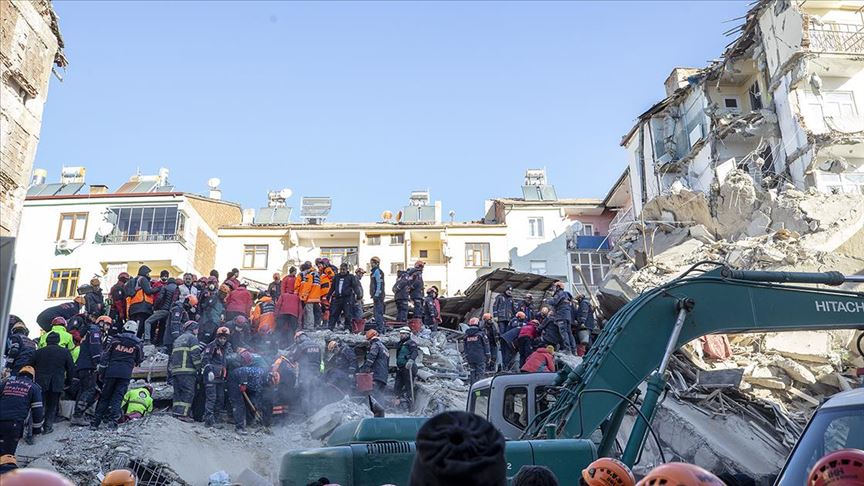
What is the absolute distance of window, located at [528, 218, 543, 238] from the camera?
43188mm

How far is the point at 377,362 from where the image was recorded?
15.9 m

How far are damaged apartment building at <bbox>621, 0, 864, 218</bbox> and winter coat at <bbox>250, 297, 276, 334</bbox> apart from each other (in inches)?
788

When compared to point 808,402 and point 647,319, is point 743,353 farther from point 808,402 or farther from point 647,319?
point 647,319

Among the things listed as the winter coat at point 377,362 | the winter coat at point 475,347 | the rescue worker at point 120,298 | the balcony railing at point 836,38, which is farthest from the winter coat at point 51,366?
the balcony railing at point 836,38

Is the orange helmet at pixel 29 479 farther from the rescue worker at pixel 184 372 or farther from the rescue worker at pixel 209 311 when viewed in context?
the rescue worker at pixel 209 311

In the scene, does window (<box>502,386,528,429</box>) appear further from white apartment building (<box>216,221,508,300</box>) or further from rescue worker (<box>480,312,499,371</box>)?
white apartment building (<box>216,221,508,300</box>)

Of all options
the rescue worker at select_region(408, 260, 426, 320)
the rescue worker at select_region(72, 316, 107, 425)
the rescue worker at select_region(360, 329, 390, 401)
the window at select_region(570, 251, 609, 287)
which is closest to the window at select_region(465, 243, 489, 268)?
the window at select_region(570, 251, 609, 287)

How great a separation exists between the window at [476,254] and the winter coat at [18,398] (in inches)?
1251

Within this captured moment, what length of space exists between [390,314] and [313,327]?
17.9 ft

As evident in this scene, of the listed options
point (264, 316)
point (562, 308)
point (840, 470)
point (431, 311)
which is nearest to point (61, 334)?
point (264, 316)

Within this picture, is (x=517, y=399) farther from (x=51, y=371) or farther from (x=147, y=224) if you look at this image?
(x=147, y=224)

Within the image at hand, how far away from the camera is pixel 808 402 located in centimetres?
1670

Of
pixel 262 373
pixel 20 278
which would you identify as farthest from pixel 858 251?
pixel 20 278

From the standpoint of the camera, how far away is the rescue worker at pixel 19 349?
40.8 feet
